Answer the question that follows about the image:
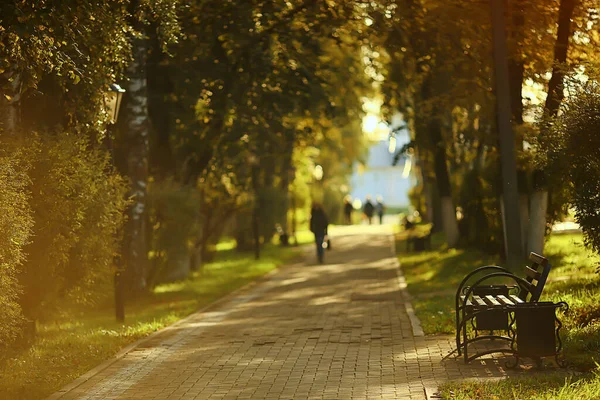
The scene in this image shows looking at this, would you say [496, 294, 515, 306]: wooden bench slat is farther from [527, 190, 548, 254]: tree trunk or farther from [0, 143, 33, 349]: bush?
[527, 190, 548, 254]: tree trunk

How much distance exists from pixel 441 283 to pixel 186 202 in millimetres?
5583

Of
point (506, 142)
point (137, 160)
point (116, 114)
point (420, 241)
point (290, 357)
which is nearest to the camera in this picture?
point (290, 357)

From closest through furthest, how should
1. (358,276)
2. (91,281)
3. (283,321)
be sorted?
(91,281), (283,321), (358,276)

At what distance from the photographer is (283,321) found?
A: 56.6 ft

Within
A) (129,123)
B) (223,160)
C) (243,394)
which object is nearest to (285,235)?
(223,160)

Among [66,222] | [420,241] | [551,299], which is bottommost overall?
[551,299]

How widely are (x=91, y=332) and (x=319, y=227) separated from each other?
1730 centimetres

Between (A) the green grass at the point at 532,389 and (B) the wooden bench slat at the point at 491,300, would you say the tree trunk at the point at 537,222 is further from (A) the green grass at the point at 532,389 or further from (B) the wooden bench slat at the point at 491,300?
(A) the green grass at the point at 532,389

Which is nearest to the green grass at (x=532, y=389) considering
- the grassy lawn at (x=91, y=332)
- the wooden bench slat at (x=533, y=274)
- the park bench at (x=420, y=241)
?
the wooden bench slat at (x=533, y=274)

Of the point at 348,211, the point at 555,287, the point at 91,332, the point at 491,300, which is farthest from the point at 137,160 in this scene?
the point at 348,211

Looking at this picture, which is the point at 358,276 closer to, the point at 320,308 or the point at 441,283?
the point at 441,283

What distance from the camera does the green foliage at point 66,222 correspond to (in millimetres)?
14211

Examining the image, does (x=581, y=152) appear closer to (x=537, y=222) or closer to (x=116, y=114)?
(x=116, y=114)

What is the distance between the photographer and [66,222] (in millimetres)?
14695
